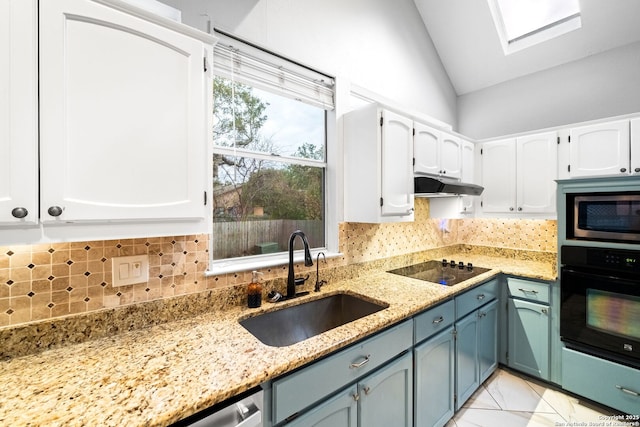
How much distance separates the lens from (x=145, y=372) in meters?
0.94

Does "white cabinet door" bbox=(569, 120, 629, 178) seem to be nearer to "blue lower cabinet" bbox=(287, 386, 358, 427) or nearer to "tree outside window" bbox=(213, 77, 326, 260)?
"tree outside window" bbox=(213, 77, 326, 260)

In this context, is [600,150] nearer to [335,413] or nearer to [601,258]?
[601,258]

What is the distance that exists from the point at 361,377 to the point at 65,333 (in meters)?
1.21

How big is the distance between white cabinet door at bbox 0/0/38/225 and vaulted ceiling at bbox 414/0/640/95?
308cm

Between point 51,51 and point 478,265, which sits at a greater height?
point 51,51

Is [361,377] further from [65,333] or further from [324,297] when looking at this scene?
[65,333]

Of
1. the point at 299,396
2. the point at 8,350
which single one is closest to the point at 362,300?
the point at 299,396

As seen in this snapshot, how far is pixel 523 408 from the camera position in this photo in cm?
206

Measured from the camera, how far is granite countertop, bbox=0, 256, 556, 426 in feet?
2.48

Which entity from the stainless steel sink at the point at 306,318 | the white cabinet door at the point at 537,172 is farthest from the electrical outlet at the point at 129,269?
the white cabinet door at the point at 537,172

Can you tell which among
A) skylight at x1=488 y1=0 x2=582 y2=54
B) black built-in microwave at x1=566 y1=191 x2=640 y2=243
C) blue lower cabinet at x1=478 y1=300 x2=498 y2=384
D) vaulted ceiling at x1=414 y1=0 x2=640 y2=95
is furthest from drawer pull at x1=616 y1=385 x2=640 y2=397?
skylight at x1=488 y1=0 x2=582 y2=54

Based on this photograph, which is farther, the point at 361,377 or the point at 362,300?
the point at 362,300

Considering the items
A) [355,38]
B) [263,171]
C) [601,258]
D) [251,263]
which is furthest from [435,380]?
[355,38]

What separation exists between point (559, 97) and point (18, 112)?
12.4 feet
